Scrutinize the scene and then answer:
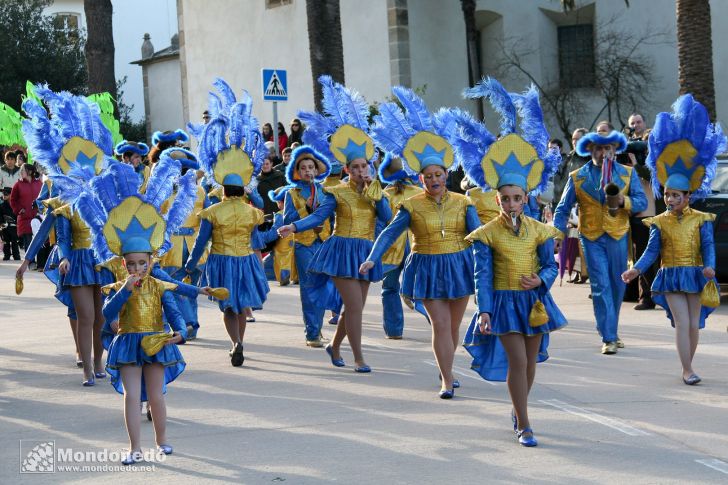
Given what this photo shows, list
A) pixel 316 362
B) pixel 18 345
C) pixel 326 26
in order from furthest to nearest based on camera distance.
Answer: pixel 326 26
pixel 18 345
pixel 316 362

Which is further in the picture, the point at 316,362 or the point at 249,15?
the point at 249,15

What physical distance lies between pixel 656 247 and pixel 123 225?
4.29 m

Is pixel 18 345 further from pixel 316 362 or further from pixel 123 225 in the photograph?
pixel 123 225

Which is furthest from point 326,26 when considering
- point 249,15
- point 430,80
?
point 249,15

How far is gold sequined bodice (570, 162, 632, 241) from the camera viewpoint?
10969 millimetres

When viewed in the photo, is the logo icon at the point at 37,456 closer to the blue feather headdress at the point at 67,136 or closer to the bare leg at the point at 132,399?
the bare leg at the point at 132,399

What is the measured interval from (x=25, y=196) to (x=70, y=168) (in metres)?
13.6

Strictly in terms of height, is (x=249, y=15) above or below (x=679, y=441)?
above

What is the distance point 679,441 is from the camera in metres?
7.36

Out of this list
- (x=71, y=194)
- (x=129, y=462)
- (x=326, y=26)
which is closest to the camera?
(x=129, y=462)

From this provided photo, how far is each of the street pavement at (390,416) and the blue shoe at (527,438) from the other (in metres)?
0.08

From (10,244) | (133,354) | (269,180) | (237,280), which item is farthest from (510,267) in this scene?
(10,244)

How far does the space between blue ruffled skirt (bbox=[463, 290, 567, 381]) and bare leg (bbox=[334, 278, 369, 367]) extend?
255 centimetres

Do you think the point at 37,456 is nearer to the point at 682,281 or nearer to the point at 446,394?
the point at 446,394
